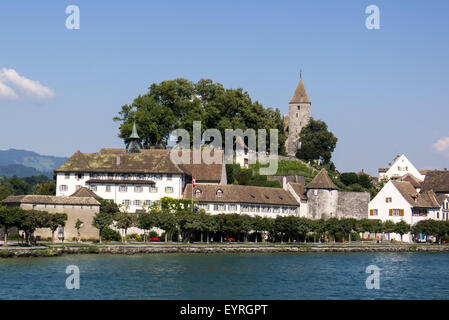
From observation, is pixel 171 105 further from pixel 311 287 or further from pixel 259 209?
pixel 311 287

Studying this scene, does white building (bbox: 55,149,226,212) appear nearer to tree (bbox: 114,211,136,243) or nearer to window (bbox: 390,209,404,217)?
tree (bbox: 114,211,136,243)

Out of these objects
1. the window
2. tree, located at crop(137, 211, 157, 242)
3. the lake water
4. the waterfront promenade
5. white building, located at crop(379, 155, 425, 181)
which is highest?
white building, located at crop(379, 155, 425, 181)

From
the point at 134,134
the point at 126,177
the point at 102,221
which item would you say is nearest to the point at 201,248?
the point at 102,221

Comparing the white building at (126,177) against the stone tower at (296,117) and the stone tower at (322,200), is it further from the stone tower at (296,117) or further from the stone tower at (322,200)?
the stone tower at (296,117)

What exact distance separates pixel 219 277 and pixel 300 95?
10443 centimetres

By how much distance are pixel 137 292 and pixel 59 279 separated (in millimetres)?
7937

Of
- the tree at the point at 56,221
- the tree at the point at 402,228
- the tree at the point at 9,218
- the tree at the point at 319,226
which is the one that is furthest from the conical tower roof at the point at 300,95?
the tree at the point at 9,218

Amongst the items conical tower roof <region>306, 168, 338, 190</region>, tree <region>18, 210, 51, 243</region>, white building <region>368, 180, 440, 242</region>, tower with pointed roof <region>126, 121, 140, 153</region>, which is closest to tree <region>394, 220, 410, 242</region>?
Result: white building <region>368, 180, 440, 242</region>

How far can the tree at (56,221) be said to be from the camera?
78.7m

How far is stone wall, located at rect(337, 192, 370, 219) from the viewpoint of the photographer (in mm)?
106750

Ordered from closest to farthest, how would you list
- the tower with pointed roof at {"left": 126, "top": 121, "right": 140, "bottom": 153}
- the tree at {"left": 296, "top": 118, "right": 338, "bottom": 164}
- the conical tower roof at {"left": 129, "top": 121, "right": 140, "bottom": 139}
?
the tower with pointed roof at {"left": 126, "top": 121, "right": 140, "bottom": 153}
the conical tower roof at {"left": 129, "top": 121, "right": 140, "bottom": 139}
the tree at {"left": 296, "top": 118, "right": 338, "bottom": 164}

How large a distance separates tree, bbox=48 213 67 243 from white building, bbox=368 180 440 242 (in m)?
49.4

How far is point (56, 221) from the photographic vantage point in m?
79.4
